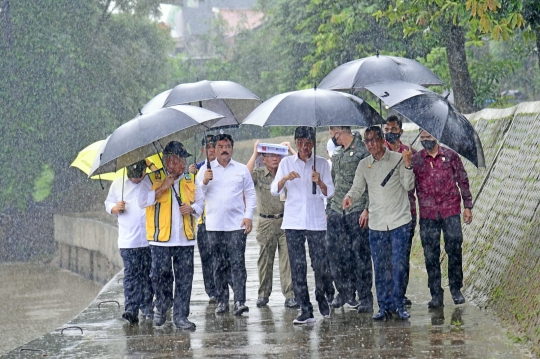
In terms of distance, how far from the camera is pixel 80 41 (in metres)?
34.7

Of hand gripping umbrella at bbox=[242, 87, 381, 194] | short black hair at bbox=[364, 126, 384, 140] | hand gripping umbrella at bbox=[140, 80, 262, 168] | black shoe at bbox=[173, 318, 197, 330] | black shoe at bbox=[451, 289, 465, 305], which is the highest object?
hand gripping umbrella at bbox=[140, 80, 262, 168]

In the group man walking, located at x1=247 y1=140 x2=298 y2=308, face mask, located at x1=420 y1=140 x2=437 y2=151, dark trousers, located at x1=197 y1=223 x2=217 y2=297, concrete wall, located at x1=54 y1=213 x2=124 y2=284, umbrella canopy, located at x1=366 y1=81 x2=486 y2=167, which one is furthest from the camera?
concrete wall, located at x1=54 y1=213 x2=124 y2=284

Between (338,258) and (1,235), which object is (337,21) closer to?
(338,258)

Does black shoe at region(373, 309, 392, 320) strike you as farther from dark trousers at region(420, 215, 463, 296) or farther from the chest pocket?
the chest pocket

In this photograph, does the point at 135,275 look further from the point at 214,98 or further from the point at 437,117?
the point at 437,117

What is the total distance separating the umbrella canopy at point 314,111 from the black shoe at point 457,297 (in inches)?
→ 73.3

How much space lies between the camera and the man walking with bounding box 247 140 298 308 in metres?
10.6

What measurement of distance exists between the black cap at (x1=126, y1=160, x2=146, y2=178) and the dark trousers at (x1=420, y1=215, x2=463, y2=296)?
2.64 m

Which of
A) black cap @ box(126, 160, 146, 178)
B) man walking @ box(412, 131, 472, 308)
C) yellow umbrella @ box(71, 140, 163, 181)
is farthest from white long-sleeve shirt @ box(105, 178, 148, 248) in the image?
man walking @ box(412, 131, 472, 308)

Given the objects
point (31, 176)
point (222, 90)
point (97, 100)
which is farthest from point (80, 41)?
point (222, 90)

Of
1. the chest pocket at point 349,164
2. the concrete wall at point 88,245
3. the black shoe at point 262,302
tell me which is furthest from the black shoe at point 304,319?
→ the concrete wall at point 88,245

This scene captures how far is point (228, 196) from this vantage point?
10086 mm

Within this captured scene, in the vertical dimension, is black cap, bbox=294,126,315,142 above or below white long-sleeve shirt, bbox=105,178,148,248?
above

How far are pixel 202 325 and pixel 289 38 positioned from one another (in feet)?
75.8
